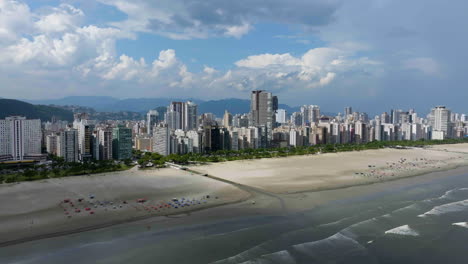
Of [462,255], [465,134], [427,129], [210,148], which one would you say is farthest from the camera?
[465,134]

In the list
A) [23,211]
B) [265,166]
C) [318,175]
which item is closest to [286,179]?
[318,175]

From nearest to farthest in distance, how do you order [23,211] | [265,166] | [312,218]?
[312,218]
[23,211]
[265,166]

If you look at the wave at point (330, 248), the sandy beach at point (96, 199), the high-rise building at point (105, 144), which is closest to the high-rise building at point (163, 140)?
the high-rise building at point (105, 144)

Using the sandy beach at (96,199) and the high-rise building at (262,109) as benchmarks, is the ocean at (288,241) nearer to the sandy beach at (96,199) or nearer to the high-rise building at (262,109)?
the sandy beach at (96,199)

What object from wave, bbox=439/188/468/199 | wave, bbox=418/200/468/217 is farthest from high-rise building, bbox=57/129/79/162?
wave, bbox=439/188/468/199

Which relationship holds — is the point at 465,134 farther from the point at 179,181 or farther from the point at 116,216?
the point at 116,216

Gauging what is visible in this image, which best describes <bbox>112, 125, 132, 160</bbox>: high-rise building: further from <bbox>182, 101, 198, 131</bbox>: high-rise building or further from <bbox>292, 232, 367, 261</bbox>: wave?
<bbox>182, 101, 198, 131</bbox>: high-rise building

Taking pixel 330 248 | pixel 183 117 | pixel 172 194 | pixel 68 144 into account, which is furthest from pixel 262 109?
pixel 330 248
